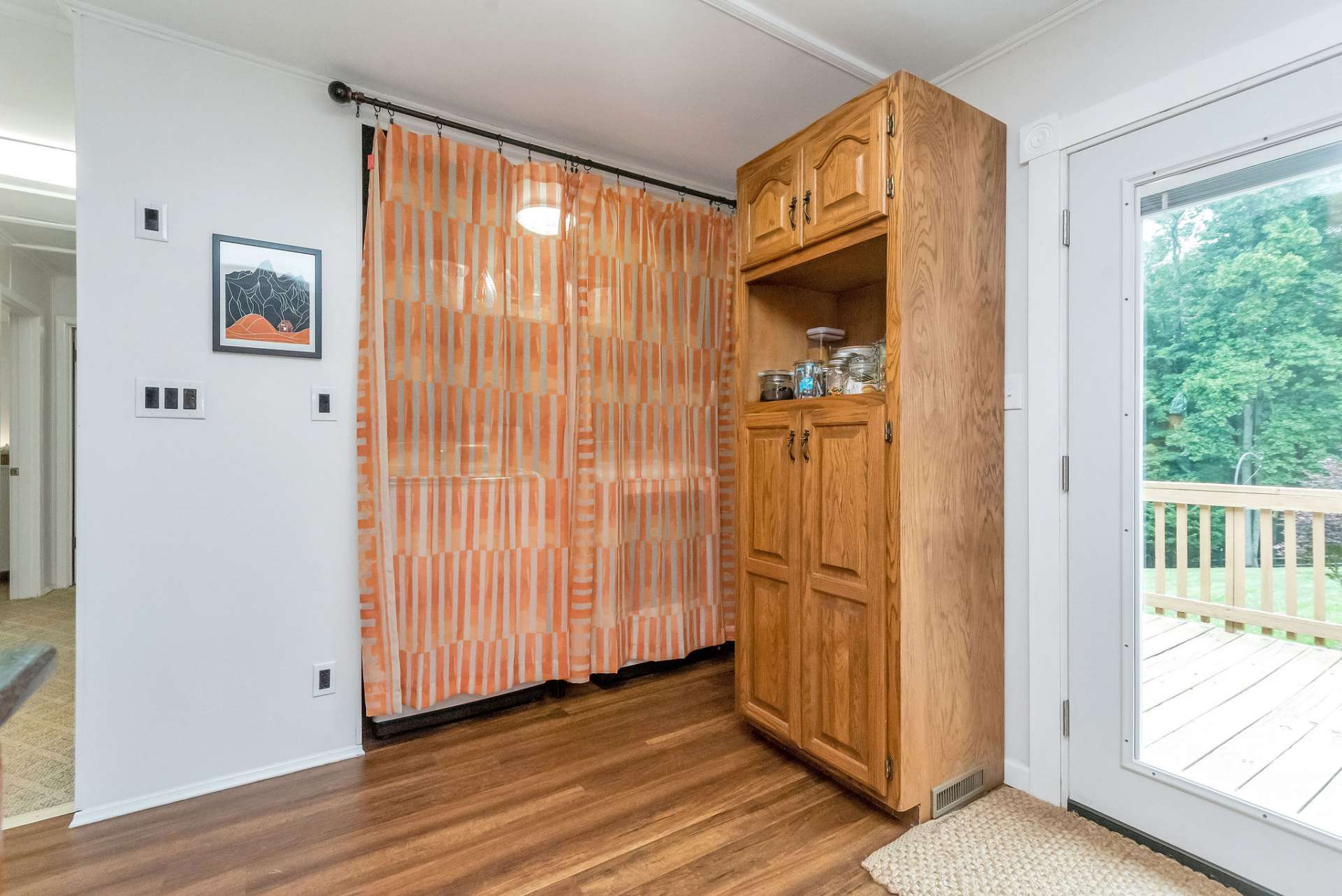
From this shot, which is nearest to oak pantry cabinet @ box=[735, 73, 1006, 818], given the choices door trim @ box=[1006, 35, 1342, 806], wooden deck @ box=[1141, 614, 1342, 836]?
door trim @ box=[1006, 35, 1342, 806]

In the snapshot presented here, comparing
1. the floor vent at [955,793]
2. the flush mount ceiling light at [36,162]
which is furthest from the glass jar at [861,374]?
the flush mount ceiling light at [36,162]

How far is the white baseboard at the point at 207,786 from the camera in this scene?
204 centimetres

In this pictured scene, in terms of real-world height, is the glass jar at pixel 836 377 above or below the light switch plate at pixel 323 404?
above

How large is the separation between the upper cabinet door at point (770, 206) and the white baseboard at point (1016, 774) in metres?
1.95

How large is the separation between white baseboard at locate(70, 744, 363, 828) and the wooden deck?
108 inches

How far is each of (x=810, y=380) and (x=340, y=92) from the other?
2035mm

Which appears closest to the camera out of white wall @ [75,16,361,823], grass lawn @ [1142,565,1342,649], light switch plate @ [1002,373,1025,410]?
grass lawn @ [1142,565,1342,649]

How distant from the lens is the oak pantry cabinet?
1.96 meters

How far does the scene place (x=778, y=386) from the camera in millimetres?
2531

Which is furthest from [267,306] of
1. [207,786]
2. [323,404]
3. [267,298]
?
[207,786]

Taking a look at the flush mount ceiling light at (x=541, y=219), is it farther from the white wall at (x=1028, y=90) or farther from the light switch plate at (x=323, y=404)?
the white wall at (x=1028, y=90)

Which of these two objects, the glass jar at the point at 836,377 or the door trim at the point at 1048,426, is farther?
the glass jar at the point at 836,377

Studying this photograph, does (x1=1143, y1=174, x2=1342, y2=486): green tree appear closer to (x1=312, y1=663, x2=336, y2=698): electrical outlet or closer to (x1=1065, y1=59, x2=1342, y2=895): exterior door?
(x1=1065, y1=59, x2=1342, y2=895): exterior door

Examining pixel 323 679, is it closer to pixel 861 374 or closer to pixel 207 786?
pixel 207 786
